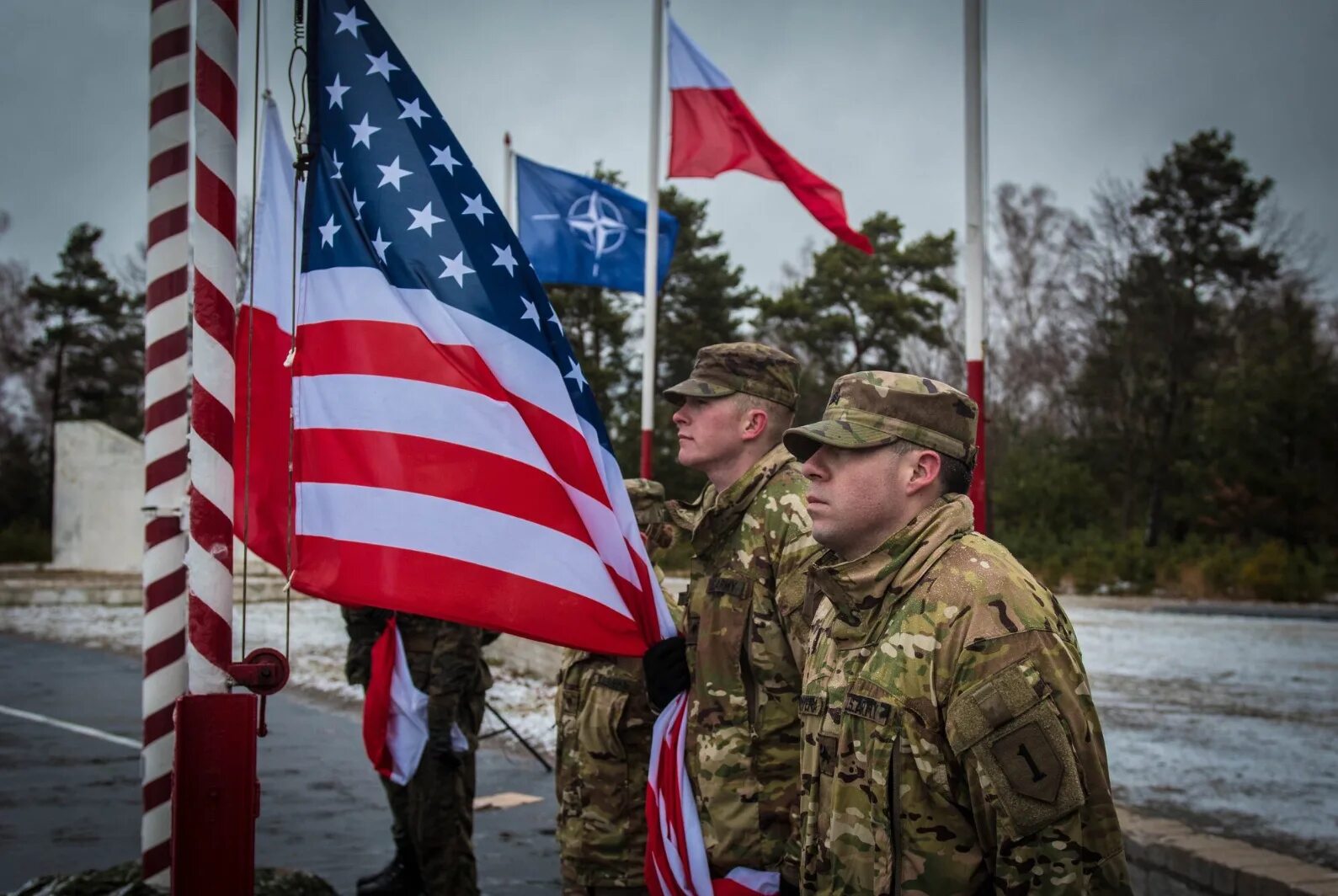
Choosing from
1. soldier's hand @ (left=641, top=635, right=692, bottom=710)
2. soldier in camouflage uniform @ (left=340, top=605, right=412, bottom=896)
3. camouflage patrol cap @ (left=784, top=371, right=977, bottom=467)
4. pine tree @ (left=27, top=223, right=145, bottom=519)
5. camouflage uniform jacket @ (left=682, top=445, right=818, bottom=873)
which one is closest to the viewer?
camouflage patrol cap @ (left=784, top=371, right=977, bottom=467)

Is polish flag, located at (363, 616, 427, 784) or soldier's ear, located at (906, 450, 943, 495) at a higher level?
soldier's ear, located at (906, 450, 943, 495)

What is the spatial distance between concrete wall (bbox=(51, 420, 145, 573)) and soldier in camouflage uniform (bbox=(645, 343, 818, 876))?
1019 inches

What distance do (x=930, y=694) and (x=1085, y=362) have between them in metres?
35.7

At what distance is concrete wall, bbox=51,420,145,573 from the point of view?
2719 cm

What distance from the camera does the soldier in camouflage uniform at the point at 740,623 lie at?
3430mm

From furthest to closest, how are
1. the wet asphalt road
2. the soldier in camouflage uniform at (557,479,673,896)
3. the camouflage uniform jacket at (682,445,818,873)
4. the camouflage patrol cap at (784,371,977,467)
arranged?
1. the wet asphalt road
2. the soldier in camouflage uniform at (557,479,673,896)
3. the camouflage uniform jacket at (682,445,818,873)
4. the camouflage patrol cap at (784,371,977,467)

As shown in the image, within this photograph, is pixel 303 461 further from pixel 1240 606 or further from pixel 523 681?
pixel 1240 606

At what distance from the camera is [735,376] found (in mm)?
3980

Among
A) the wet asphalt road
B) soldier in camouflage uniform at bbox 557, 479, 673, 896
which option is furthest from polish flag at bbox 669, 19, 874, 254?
soldier in camouflage uniform at bbox 557, 479, 673, 896

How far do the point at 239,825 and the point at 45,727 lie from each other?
8308 millimetres

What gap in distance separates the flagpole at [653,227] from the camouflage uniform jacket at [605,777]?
529cm

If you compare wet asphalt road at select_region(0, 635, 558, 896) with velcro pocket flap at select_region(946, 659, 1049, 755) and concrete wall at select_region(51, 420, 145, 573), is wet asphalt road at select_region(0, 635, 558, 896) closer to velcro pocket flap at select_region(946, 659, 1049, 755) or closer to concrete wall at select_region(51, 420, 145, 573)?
velcro pocket flap at select_region(946, 659, 1049, 755)

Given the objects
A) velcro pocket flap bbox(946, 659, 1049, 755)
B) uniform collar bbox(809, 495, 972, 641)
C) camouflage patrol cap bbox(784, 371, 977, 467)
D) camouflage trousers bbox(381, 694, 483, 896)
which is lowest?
camouflage trousers bbox(381, 694, 483, 896)

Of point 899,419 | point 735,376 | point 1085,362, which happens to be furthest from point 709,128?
point 1085,362
